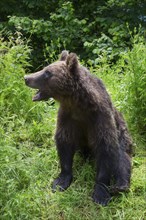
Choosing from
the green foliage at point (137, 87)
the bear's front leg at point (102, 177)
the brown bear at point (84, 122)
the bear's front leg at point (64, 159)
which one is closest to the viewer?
the brown bear at point (84, 122)

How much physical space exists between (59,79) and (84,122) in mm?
505

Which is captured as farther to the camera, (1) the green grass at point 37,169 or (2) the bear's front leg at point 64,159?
(2) the bear's front leg at point 64,159

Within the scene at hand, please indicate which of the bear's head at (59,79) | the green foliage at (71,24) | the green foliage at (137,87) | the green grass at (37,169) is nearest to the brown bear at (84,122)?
the bear's head at (59,79)

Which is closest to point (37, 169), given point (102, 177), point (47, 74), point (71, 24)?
point (102, 177)

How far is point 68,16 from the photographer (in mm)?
9234

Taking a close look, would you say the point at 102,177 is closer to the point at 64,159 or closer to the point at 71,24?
the point at 64,159

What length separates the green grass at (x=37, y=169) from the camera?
149 inches

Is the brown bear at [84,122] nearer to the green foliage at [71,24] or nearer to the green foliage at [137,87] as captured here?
the green foliage at [137,87]

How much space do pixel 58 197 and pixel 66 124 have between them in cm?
73

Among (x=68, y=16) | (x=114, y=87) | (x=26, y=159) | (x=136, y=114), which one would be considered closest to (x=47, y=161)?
(x=26, y=159)

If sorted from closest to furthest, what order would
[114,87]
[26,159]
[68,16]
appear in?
1. [26,159]
2. [114,87]
3. [68,16]

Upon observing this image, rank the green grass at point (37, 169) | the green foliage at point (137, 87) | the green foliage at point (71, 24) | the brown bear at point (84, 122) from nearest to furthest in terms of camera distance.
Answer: the green grass at point (37, 169) < the brown bear at point (84, 122) < the green foliage at point (137, 87) < the green foliage at point (71, 24)

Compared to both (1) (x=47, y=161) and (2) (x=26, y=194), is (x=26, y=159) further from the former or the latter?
(2) (x=26, y=194)

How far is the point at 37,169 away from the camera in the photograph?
4.43 metres
